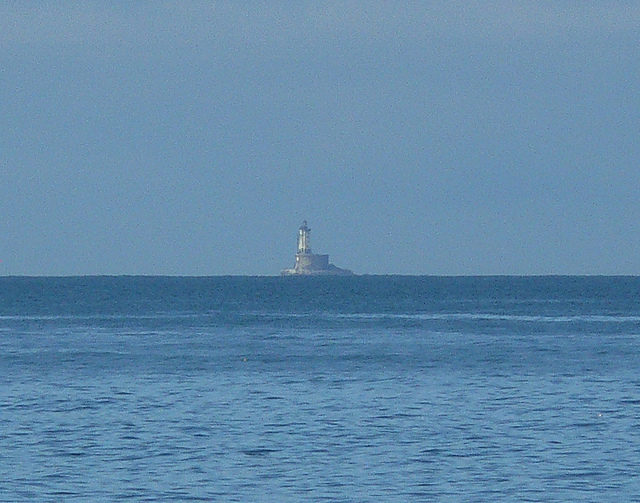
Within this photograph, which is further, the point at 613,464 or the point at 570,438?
the point at 570,438

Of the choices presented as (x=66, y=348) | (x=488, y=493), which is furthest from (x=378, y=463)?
(x=66, y=348)

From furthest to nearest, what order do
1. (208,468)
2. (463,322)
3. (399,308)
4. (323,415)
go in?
(399,308) < (463,322) < (323,415) < (208,468)

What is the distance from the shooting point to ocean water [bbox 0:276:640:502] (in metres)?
26.8

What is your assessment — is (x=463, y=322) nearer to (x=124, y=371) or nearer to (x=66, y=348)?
(x=66, y=348)

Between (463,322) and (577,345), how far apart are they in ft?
94.7

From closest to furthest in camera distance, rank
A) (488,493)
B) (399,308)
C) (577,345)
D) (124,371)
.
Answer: (488,493) < (124,371) < (577,345) < (399,308)

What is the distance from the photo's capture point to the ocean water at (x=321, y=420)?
26.8 m

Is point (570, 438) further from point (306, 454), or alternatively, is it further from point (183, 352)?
point (183, 352)

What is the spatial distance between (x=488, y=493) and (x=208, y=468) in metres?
5.88

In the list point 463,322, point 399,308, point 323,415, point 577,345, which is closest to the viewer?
point 323,415

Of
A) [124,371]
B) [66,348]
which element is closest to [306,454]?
[124,371]

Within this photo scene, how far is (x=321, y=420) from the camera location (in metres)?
35.3

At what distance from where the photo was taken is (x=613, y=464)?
28578mm

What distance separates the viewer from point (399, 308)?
132 m
